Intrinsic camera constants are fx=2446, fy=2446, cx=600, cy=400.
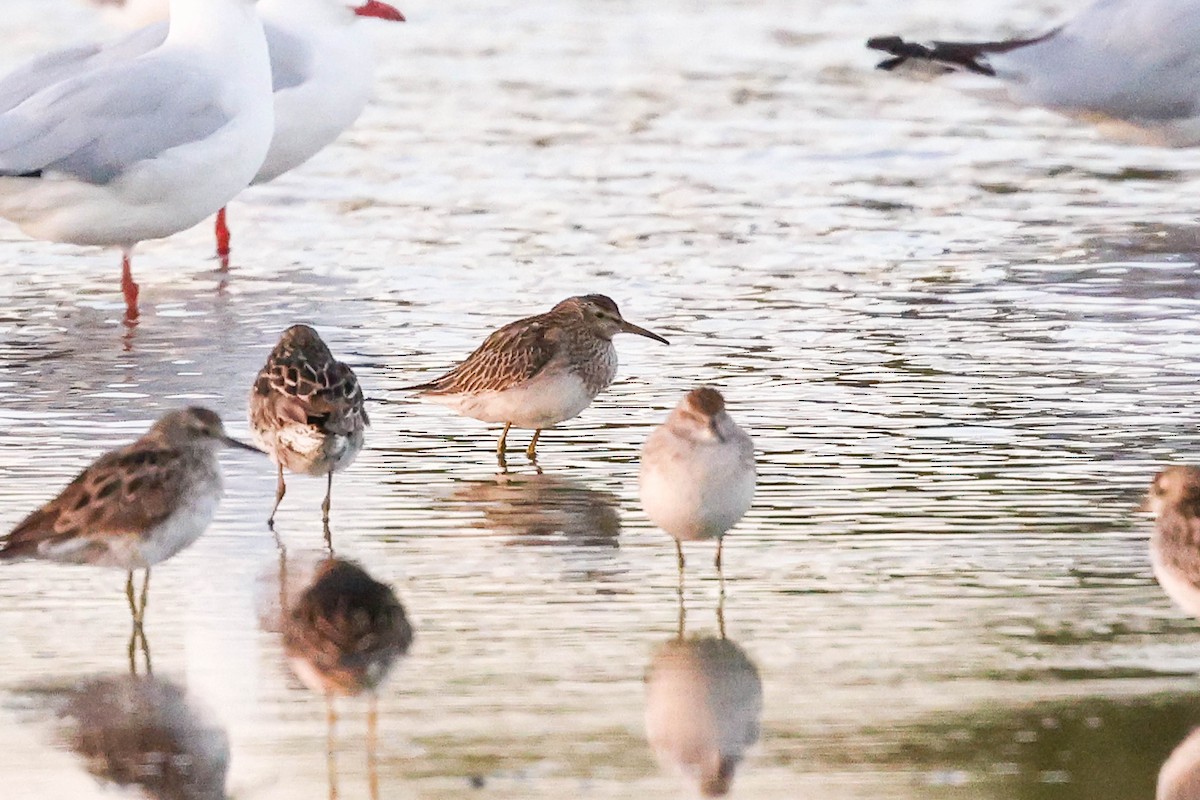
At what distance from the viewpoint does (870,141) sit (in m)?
15.4

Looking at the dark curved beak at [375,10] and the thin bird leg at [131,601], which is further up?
the thin bird leg at [131,601]

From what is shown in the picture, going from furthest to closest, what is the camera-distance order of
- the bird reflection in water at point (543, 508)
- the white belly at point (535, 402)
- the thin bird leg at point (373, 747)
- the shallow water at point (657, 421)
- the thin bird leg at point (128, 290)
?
1. the thin bird leg at point (128, 290)
2. the white belly at point (535, 402)
3. the bird reflection in water at point (543, 508)
4. the shallow water at point (657, 421)
5. the thin bird leg at point (373, 747)

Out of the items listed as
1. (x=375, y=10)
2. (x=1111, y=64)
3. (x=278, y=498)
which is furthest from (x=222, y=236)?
(x=278, y=498)

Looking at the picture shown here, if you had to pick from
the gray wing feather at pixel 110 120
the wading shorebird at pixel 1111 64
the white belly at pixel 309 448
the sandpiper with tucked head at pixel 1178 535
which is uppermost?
the sandpiper with tucked head at pixel 1178 535

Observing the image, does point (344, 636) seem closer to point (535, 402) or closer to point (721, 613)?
point (721, 613)

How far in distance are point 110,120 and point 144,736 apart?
546 cm

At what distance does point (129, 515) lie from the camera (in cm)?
623

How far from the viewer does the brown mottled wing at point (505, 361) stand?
8.23 meters

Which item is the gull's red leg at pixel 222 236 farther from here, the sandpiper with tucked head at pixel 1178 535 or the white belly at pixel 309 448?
the sandpiper with tucked head at pixel 1178 535

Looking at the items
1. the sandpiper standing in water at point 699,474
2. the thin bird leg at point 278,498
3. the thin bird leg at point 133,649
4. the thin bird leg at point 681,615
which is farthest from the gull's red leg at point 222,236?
the thin bird leg at point 133,649

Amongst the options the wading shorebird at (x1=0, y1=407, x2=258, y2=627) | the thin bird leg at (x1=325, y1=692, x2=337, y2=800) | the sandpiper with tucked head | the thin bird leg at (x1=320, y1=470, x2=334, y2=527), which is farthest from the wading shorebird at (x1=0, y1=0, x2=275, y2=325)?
the sandpiper with tucked head

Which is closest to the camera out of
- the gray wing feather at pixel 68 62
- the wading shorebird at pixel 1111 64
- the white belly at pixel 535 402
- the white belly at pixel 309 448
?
the white belly at pixel 309 448

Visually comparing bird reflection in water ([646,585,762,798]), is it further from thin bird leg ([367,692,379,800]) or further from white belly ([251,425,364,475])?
white belly ([251,425,364,475])

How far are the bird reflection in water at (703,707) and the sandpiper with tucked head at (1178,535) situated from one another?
41.5 inches
